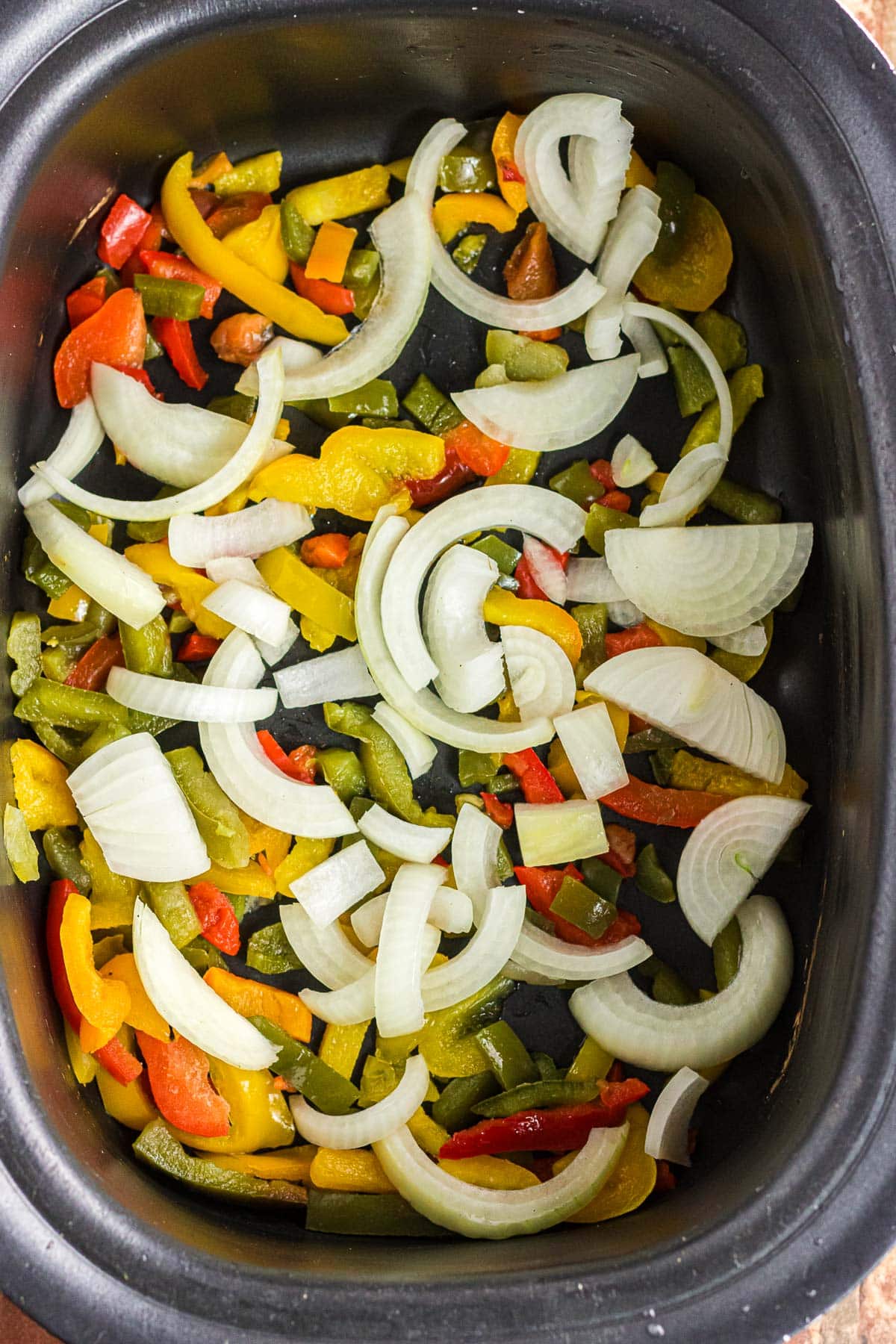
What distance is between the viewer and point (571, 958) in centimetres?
147

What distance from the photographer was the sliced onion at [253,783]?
58.4 inches

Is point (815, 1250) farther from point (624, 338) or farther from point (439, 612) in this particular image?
point (624, 338)

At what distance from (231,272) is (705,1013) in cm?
127

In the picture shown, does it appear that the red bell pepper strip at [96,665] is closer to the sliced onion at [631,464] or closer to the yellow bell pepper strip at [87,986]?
the yellow bell pepper strip at [87,986]

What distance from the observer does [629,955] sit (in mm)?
1473

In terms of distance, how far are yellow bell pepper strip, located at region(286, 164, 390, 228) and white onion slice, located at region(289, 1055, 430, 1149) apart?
126cm

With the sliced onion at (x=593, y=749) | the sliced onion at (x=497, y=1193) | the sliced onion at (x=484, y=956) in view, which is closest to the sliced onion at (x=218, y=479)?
the sliced onion at (x=593, y=749)

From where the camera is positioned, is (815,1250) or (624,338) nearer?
(815,1250)

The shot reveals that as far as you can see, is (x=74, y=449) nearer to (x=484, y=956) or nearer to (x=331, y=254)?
(x=331, y=254)

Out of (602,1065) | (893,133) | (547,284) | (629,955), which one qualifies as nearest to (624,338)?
(547,284)

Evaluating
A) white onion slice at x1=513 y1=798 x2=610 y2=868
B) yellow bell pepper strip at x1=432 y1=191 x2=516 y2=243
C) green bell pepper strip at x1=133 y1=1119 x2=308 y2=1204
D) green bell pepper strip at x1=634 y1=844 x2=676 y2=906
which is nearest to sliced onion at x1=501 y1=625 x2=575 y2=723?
white onion slice at x1=513 y1=798 x2=610 y2=868

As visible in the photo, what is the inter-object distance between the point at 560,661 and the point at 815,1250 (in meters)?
0.79

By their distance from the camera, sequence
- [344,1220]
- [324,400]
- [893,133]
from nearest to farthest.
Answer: [893,133] → [344,1220] → [324,400]

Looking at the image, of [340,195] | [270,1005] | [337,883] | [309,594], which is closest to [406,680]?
[309,594]
